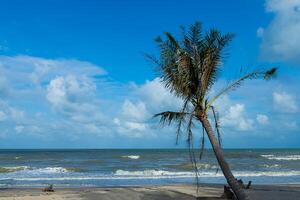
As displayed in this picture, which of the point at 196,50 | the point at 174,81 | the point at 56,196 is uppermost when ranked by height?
the point at 196,50

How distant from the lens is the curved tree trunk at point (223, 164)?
40.4ft

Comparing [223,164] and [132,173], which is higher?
[223,164]

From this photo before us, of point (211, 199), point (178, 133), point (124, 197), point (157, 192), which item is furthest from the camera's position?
point (157, 192)

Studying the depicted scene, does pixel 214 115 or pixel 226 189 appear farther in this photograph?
pixel 226 189

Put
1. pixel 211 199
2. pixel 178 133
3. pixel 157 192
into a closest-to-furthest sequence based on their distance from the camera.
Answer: pixel 178 133
pixel 211 199
pixel 157 192

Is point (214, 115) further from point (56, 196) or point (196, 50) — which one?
point (56, 196)

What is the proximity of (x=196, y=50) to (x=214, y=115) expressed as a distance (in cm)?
190

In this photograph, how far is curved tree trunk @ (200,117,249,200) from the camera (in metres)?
12.3

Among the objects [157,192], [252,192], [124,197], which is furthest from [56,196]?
[252,192]

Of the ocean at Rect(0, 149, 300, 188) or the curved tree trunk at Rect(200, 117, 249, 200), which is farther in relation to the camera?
the ocean at Rect(0, 149, 300, 188)

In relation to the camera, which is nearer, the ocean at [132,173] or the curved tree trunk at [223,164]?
the curved tree trunk at [223,164]

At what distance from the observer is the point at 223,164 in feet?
Result: 40.5

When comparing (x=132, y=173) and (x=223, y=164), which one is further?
(x=132, y=173)

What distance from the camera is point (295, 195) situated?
1888 cm
